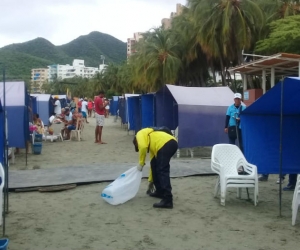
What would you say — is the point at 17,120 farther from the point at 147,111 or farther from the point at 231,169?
the point at 147,111

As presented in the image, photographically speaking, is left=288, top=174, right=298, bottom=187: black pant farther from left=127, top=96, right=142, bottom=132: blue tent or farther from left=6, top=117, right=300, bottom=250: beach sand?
left=127, top=96, right=142, bottom=132: blue tent

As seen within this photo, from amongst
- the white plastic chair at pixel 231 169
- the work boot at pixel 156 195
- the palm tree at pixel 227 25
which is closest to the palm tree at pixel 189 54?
the palm tree at pixel 227 25

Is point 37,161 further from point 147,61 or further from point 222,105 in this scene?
point 147,61

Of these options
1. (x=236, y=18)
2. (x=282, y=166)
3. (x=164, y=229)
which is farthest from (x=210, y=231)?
(x=236, y=18)

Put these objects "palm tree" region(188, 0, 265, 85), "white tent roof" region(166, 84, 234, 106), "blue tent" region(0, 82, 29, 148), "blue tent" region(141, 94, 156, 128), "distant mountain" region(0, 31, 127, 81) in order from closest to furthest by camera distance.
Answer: "blue tent" region(0, 82, 29, 148)
"white tent roof" region(166, 84, 234, 106)
"blue tent" region(141, 94, 156, 128)
"palm tree" region(188, 0, 265, 85)
"distant mountain" region(0, 31, 127, 81)

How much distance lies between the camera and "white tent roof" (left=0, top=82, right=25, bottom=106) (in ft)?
34.1

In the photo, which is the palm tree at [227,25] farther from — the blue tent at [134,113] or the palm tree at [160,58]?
the blue tent at [134,113]

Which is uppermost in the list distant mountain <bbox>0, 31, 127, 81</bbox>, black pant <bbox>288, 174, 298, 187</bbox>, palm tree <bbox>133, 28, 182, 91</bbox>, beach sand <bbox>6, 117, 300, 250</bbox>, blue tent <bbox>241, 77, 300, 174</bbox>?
distant mountain <bbox>0, 31, 127, 81</bbox>

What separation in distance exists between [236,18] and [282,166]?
24718mm

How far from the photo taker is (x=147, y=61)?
38031 millimetres

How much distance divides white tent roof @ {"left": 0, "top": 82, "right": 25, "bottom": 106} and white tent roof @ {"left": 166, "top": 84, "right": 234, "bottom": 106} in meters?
3.73

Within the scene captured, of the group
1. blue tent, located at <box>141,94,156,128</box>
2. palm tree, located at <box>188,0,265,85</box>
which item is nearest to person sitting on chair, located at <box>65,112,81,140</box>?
blue tent, located at <box>141,94,156,128</box>

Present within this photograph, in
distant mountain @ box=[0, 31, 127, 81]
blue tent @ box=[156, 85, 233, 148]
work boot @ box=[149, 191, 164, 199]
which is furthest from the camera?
distant mountain @ box=[0, 31, 127, 81]

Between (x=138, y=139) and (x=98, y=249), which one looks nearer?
(x=98, y=249)
